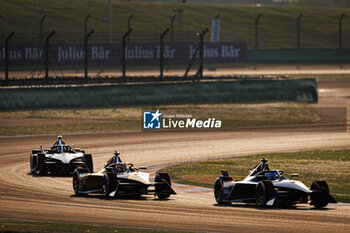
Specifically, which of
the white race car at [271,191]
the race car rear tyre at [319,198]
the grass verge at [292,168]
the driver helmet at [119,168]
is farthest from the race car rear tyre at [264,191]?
the driver helmet at [119,168]

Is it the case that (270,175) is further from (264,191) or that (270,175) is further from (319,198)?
(319,198)

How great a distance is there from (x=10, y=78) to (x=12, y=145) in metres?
10.2

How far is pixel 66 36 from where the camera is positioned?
6134cm

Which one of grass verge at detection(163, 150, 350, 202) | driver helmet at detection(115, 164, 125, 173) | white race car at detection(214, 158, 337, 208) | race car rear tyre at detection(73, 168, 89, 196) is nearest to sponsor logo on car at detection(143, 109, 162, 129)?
grass verge at detection(163, 150, 350, 202)

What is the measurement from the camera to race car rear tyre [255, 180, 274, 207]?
1512 cm

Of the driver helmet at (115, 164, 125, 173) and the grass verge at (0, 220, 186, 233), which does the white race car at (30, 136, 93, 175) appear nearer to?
the driver helmet at (115, 164, 125, 173)

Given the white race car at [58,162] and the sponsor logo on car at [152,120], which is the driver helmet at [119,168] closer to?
the white race car at [58,162]

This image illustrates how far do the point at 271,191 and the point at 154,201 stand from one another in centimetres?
300

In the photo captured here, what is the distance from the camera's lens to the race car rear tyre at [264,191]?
15.1m

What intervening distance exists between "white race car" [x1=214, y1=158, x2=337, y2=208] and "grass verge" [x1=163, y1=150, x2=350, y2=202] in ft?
7.48

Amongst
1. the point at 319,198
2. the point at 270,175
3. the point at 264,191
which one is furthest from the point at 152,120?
the point at 319,198

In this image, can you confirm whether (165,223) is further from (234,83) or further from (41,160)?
(234,83)

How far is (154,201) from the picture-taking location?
1650cm

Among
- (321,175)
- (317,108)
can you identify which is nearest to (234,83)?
(317,108)
